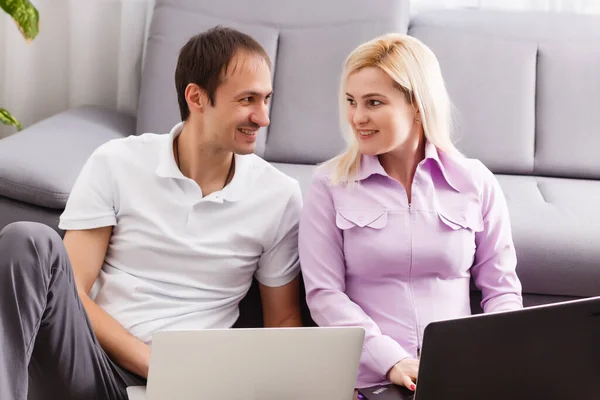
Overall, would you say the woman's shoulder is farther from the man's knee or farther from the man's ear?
the man's knee

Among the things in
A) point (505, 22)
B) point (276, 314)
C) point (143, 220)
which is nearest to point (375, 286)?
point (276, 314)

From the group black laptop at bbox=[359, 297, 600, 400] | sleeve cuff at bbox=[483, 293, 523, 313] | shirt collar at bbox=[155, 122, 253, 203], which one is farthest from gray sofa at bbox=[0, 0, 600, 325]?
black laptop at bbox=[359, 297, 600, 400]

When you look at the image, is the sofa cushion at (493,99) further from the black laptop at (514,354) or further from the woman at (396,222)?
the black laptop at (514,354)

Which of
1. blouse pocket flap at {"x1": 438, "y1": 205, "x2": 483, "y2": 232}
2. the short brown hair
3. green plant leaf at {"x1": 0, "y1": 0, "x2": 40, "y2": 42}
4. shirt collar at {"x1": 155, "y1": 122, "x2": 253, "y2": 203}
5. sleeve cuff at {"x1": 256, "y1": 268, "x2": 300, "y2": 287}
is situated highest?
green plant leaf at {"x1": 0, "y1": 0, "x2": 40, "y2": 42}

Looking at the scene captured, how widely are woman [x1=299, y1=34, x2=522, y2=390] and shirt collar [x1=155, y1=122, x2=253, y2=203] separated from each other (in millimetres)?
138

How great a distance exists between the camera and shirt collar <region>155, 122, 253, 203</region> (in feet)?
5.66

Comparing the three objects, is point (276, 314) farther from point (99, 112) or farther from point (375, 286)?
point (99, 112)

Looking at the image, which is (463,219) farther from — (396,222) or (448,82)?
(448,82)

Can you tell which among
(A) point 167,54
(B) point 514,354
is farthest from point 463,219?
(A) point 167,54

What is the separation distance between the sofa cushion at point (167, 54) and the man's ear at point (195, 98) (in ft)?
2.78

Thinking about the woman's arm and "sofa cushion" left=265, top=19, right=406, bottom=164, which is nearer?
the woman's arm

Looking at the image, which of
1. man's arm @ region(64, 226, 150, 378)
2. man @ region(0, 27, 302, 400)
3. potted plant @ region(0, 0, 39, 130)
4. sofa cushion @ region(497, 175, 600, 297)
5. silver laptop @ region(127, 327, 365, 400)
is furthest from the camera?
potted plant @ region(0, 0, 39, 130)

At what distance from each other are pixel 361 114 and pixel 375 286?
1.10 ft

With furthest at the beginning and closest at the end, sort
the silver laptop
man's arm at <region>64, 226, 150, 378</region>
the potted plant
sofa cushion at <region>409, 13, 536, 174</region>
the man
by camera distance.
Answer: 1. sofa cushion at <region>409, 13, 536, 174</region>
2. the potted plant
3. the man
4. man's arm at <region>64, 226, 150, 378</region>
5. the silver laptop
